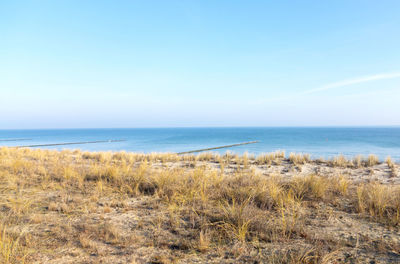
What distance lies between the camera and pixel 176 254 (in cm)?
282

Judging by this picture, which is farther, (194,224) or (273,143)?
(273,143)

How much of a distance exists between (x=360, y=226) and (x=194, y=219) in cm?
285

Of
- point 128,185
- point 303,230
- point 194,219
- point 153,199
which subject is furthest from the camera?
point 128,185

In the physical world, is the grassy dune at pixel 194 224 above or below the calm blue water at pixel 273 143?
above

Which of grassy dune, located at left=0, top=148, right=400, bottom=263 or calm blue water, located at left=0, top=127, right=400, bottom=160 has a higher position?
grassy dune, located at left=0, top=148, right=400, bottom=263

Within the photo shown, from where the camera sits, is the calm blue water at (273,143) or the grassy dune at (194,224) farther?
the calm blue water at (273,143)

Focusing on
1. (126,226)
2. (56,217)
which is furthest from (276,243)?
(56,217)

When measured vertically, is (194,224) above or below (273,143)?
above

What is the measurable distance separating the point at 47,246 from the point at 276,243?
3236 mm

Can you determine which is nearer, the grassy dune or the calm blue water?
the grassy dune

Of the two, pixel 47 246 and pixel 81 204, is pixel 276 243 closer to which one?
pixel 47 246

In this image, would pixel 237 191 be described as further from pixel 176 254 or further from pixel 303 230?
pixel 176 254

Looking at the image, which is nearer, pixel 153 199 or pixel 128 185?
pixel 153 199

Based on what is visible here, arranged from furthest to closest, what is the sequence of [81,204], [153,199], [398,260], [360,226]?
[153,199] < [81,204] < [360,226] < [398,260]
